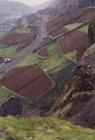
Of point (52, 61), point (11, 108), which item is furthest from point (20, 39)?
point (11, 108)

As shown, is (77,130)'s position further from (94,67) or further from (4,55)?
→ (4,55)

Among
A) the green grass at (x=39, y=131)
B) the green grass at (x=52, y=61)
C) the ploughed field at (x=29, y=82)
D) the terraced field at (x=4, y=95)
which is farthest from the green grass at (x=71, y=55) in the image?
the green grass at (x=39, y=131)

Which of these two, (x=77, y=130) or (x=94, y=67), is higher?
(x=77, y=130)

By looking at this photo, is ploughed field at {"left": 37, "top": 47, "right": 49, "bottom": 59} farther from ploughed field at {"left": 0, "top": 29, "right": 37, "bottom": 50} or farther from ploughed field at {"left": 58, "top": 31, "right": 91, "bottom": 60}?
ploughed field at {"left": 0, "top": 29, "right": 37, "bottom": 50}

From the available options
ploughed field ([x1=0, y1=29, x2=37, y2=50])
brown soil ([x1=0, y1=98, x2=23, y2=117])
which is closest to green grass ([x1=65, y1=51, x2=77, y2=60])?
brown soil ([x1=0, y1=98, x2=23, y2=117])

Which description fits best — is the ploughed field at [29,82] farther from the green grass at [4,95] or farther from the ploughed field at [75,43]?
the ploughed field at [75,43]

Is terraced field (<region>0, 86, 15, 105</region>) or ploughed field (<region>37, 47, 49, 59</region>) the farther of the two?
ploughed field (<region>37, 47, 49, 59</region>)

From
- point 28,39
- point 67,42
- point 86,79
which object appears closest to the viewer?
point 86,79

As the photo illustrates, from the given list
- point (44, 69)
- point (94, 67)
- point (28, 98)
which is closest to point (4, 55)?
point (44, 69)
